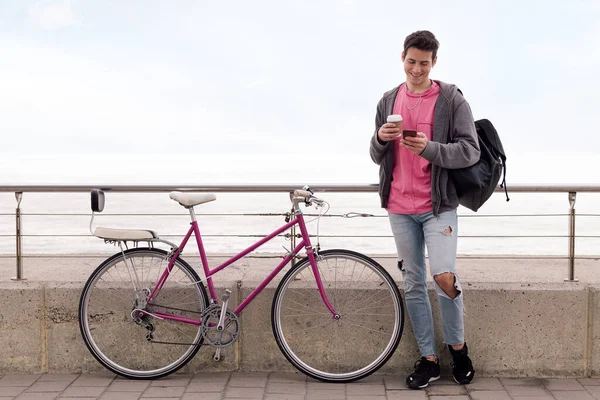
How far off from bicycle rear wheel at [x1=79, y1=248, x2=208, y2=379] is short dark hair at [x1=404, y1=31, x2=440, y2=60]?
1936 millimetres

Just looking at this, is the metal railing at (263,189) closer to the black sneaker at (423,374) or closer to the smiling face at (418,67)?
the smiling face at (418,67)

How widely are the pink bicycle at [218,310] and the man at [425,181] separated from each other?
0.24m

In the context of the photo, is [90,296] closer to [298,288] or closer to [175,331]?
[175,331]

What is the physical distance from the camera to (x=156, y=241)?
4.64 metres

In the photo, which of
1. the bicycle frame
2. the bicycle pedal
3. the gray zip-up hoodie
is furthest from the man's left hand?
the bicycle pedal

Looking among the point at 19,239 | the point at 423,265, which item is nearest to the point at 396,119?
the point at 423,265

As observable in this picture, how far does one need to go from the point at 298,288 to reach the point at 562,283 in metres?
1.76

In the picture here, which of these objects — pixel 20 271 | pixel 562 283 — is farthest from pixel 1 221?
pixel 562 283

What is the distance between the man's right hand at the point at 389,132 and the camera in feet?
12.8

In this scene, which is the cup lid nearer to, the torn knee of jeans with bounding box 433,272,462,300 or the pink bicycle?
the pink bicycle

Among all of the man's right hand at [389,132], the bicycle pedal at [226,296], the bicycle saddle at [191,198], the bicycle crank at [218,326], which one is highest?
the man's right hand at [389,132]

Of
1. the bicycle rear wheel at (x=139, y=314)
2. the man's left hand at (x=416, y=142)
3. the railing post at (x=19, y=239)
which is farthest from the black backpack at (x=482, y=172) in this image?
the railing post at (x=19, y=239)

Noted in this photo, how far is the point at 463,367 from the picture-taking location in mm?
4477

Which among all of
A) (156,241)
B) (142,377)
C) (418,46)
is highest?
(418,46)
